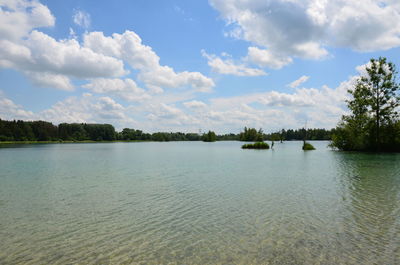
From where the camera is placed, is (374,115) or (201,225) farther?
(374,115)

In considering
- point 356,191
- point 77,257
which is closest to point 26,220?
point 77,257

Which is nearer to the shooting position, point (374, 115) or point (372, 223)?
point (372, 223)

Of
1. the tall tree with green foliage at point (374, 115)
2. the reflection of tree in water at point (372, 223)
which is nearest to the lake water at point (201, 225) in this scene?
the reflection of tree in water at point (372, 223)

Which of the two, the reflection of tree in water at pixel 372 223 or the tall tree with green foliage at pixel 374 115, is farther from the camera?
the tall tree with green foliage at pixel 374 115

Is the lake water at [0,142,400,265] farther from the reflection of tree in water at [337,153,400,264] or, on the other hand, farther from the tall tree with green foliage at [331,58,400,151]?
the tall tree with green foliage at [331,58,400,151]

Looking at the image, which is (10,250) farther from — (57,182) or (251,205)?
(57,182)

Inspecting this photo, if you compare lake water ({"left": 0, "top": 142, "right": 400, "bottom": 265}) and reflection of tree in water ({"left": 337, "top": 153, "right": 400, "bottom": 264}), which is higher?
reflection of tree in water ({"left": 337, "top": 153, "right": 400, "bottom": 264})

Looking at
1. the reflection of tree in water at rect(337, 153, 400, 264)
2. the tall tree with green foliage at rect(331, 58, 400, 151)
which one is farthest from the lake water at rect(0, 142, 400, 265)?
the tall tree with green foliage at rect(331, 58, 400, 151)

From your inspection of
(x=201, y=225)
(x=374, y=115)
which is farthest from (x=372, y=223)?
(x=374, y=115)

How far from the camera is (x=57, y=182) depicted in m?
20.4

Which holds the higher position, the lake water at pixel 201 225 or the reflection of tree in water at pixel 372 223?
the reflection of tree in water at pixel 372 223

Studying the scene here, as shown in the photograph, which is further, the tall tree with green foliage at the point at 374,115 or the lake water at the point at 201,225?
the tall tree with green foliage at the point at 374,115

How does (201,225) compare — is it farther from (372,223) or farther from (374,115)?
(374,115)

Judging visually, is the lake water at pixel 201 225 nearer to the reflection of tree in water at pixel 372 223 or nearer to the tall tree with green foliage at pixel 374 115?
the reflection of tree in water at pixel 372 223
